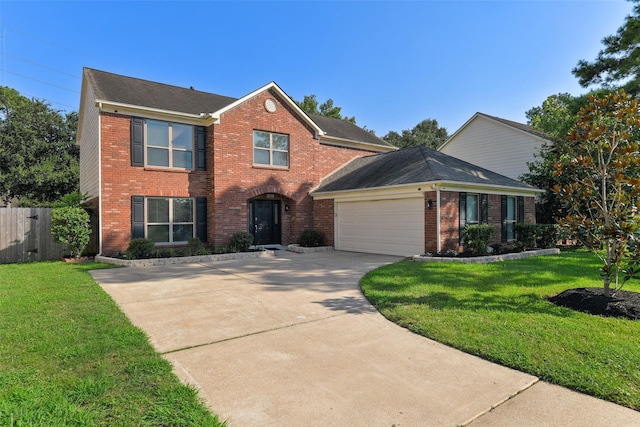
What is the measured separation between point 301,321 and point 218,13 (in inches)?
557

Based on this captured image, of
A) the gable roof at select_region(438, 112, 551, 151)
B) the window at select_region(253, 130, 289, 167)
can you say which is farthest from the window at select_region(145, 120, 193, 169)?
the gable roof at select_region(438, 112, 551, 151)

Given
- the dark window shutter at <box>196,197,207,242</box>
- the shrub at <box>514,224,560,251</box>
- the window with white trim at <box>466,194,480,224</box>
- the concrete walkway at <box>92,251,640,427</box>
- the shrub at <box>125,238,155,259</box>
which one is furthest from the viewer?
the dark window shutter at <box>196,197,207,242</box>

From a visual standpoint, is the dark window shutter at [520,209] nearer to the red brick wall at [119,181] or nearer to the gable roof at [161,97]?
the gable roof at [161,97]

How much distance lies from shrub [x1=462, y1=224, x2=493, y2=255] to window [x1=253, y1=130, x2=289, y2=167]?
801cm

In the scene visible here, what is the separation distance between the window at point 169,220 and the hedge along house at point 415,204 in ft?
18.0

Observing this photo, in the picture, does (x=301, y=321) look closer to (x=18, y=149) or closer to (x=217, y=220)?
(x=217, y=220)

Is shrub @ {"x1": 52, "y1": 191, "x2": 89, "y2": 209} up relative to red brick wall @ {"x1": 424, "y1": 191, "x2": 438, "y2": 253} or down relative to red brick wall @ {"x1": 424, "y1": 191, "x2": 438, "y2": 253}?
up

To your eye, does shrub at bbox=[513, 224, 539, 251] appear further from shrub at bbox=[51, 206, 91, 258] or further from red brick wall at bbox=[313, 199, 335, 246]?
shrub at bbox=[51, 206, 91, 258]

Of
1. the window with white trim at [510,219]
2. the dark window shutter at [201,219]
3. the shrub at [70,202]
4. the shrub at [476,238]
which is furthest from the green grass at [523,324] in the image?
the shrub at [70,202]

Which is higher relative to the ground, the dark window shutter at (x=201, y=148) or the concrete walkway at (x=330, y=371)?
the dark window shutter at (x=201, y=148)

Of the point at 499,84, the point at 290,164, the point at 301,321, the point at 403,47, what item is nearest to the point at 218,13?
the point at 290,164

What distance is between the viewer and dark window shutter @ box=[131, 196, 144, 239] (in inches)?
486

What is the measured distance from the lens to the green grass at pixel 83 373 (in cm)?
257

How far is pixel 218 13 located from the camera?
47.9 ft
